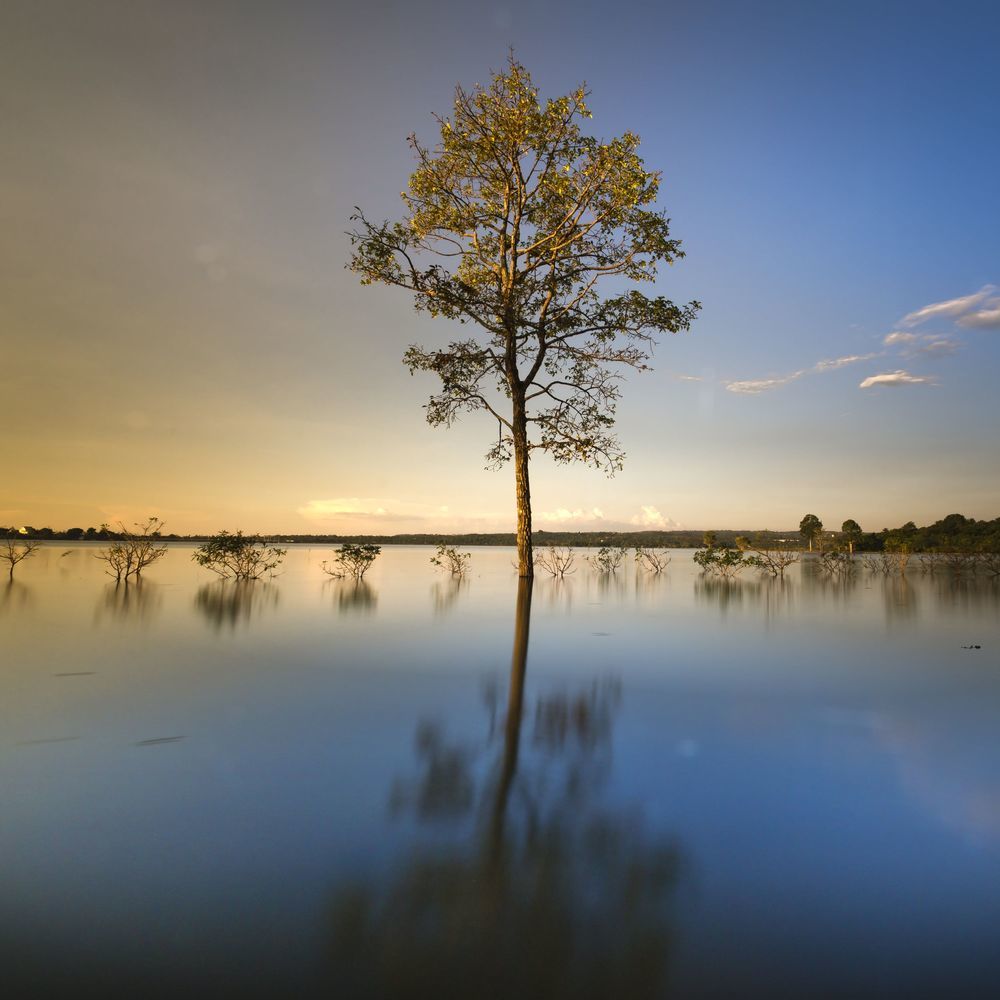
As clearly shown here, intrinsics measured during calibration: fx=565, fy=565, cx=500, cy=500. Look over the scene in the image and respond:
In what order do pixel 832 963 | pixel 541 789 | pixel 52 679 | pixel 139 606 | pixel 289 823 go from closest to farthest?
1. pixel 832 963
2. pixel 289 823
3. pixel 541 789
4. pixel 52 679
5. pixel 139 606

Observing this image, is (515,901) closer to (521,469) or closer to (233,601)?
(233,601)

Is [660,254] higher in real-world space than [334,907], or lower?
higher

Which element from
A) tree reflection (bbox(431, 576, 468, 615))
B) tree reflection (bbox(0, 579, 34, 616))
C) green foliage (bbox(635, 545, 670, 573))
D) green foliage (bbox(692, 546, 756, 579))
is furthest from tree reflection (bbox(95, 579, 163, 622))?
green foliage (bbox(635, 545, 670, 573))

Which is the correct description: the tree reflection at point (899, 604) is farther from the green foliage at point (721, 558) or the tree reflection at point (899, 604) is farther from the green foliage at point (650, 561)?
the green foliage at point (650, 561)

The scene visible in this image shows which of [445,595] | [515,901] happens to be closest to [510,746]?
[515,901]

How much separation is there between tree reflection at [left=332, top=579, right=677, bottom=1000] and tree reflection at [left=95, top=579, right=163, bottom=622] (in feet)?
21.0

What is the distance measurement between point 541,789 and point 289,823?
913 mm

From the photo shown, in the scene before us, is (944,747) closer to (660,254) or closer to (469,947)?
(469,947)

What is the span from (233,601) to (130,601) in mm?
1477

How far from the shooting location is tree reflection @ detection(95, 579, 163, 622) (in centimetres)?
727

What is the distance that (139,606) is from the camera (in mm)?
8203

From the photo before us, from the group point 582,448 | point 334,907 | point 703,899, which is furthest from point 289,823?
point 582,448

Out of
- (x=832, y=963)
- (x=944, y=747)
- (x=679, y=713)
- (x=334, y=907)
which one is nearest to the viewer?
(x=832, y=963)

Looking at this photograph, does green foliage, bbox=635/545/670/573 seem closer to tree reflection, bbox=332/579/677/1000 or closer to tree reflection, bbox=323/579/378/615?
tree reflection, bbox=323/579/378/615
